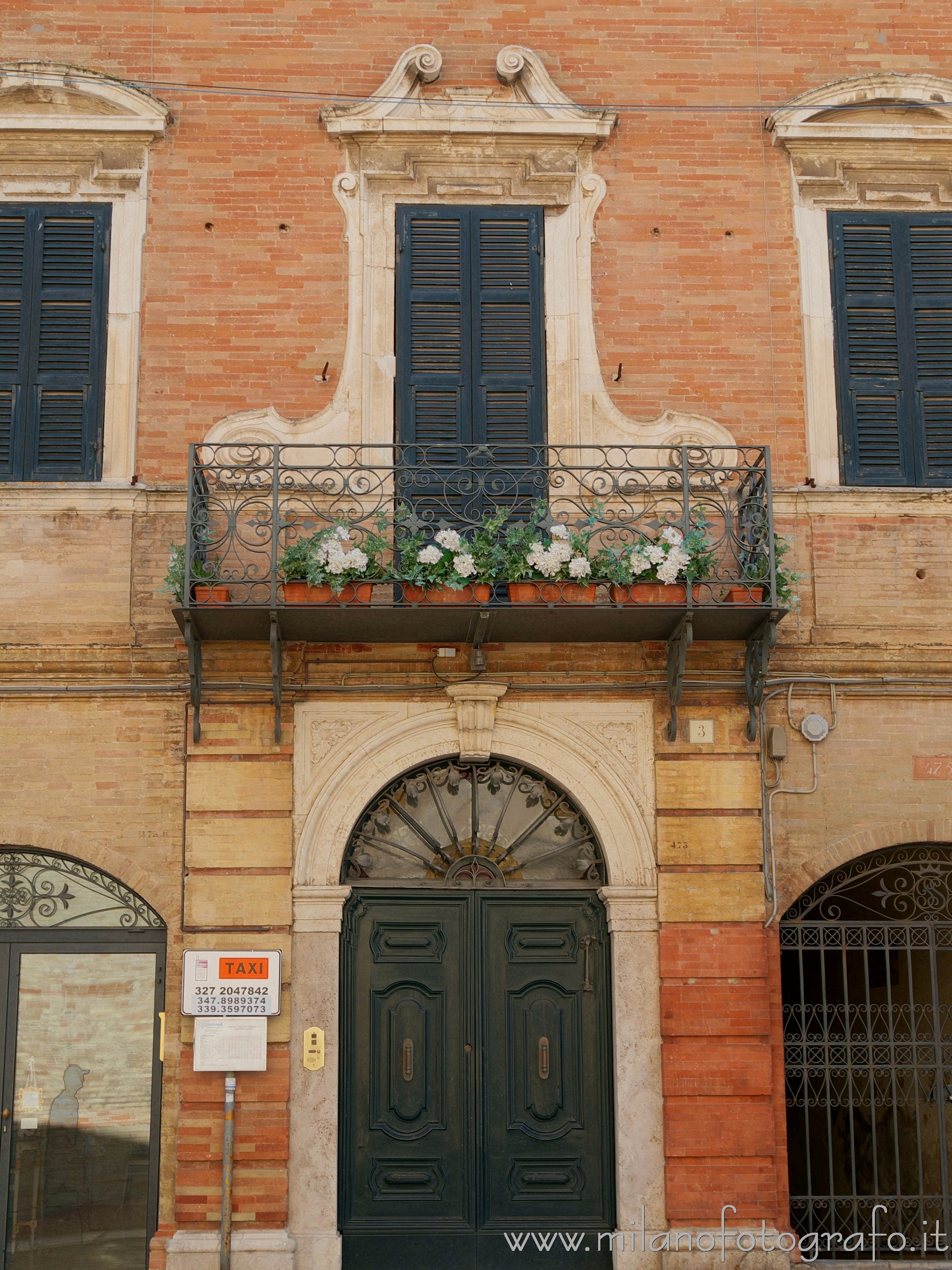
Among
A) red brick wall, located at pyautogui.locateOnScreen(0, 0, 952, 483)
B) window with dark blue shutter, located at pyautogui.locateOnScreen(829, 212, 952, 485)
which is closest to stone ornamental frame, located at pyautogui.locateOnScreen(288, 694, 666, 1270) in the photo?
red brick wall, located at pyautogui.locateOnScreen(0, 0, 952, 483)

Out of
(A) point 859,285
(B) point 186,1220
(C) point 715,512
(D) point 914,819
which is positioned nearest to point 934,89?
(A) point 859,285

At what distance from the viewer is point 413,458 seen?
10.3 metres

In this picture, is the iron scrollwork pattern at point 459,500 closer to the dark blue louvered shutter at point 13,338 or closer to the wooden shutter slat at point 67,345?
the wooden shutter slat at point 67,345

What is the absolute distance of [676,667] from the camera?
968 centimetres

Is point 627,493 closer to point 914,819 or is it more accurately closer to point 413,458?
point 413,458

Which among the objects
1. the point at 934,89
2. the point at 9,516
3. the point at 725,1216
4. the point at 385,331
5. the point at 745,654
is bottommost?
the point at 725,1216

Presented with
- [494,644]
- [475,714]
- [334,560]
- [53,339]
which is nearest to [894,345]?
[494,644]

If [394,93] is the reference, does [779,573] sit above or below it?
below

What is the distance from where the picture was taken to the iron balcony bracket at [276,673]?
30.5 ft

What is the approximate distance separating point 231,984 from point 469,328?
4.77 metres

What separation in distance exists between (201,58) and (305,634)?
439 cm

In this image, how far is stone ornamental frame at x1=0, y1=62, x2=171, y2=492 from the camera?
10.5 meters

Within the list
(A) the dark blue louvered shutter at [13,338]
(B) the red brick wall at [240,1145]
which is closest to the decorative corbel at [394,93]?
(A) the dark blue louvered shutter at [13,338]

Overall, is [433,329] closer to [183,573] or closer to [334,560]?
[334,560]
